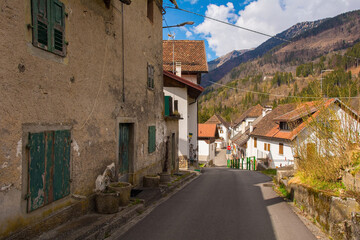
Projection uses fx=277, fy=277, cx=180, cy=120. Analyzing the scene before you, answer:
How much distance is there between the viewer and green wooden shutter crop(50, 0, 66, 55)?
5.05 metres

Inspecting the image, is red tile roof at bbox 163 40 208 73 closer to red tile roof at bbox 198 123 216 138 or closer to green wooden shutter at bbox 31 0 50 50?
green wooden shutter at bbox 31 0 50 50

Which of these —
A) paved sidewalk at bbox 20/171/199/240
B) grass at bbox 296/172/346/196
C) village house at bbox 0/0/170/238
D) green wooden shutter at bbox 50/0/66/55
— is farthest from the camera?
grass at bbox 296/172/346/196

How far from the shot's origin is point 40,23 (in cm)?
468

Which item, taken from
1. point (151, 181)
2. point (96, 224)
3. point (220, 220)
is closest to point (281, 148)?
point (151, 181)

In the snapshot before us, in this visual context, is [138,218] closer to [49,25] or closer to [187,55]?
[49,25]

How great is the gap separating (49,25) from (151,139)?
260 inches

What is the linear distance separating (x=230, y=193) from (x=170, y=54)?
1591 cm

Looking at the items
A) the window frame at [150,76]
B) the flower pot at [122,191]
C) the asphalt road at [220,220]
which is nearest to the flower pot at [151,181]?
the asphalt road at [220,220]

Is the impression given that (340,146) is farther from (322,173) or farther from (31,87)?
(31,87)

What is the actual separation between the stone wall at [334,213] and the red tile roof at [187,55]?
1632 centimetres

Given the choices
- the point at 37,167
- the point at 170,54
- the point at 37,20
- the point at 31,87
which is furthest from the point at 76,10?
the point at 170,54

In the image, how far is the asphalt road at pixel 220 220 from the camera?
5.73m

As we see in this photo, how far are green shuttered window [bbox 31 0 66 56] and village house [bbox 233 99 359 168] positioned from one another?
6.31 meters

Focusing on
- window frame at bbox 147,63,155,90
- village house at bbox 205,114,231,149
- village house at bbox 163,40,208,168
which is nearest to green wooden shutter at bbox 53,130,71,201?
window frame at bbox 147,63,155,90
